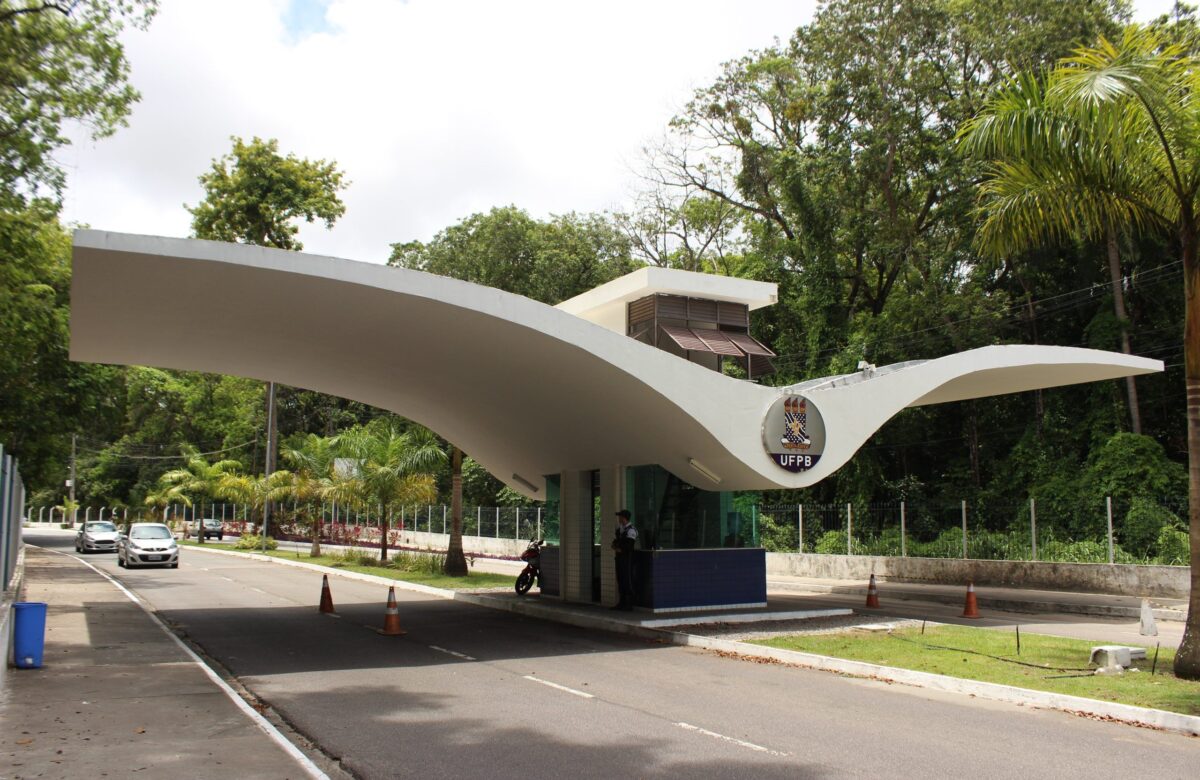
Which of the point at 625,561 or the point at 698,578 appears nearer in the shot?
the point at 625,561

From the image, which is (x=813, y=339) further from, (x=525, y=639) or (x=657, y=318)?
(x=525, y=639)

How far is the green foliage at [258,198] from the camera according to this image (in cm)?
3962

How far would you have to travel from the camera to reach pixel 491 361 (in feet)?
53.3

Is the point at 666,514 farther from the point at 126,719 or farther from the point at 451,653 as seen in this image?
the point at 126,719

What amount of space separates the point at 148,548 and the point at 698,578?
77.5 ft

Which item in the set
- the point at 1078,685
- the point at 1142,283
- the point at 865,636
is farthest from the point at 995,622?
the point at 1142,283

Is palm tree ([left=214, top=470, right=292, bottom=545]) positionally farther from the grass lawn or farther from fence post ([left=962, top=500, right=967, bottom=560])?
fence post ([left=962, top=500, right=967, bottom=560])

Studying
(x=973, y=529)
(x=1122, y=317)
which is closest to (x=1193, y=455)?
(x=973, y=529)

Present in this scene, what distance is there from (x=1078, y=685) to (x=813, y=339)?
2686 cm

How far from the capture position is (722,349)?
22.5 meters

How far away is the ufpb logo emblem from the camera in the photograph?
1647 centimetres

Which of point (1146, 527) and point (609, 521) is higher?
point (609, 521)

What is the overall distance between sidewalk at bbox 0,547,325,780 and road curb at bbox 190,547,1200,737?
6.78 meters

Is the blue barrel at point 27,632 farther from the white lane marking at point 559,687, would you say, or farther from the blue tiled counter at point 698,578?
the blue tiled counter at point 698,578
